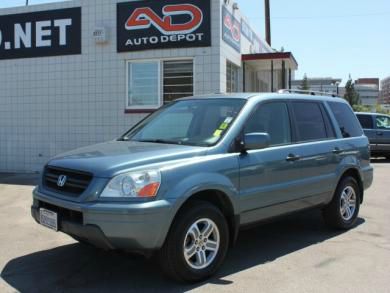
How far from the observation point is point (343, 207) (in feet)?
22.1

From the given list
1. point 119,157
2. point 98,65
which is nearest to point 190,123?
point 119,157

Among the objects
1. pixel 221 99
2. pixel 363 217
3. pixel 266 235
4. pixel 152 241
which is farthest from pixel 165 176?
pixel 363 217

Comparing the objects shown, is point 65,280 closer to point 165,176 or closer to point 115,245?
point 115,245

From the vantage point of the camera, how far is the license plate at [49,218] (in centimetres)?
455

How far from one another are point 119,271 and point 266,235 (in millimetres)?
2275

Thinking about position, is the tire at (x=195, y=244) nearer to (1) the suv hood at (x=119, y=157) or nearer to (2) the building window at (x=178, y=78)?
(1) the suv hood at (x=119, y=157)

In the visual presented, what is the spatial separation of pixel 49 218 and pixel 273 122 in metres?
2.72

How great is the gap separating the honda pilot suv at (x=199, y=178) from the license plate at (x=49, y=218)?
0.04ft

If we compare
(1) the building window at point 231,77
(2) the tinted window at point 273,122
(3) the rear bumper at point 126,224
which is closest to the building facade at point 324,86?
(1) the building window at point 231,77

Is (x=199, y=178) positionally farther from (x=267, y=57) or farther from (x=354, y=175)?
(x=267, y=57)

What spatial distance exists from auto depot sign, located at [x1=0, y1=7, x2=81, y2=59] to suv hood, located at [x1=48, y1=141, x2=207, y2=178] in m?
7.94

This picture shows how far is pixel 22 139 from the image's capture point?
12992 millimetres

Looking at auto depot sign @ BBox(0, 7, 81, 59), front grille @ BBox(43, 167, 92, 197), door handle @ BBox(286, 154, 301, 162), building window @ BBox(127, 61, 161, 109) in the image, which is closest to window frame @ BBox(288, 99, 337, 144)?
door handle @ BBox(286, 154, 301, 162)

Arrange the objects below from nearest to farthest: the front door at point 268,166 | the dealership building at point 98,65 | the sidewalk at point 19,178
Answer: the front door at point 268,166, the sidewalk at point 19,178, the dealership building at point 98,65
